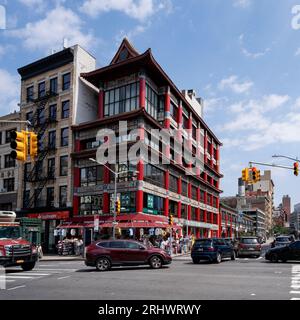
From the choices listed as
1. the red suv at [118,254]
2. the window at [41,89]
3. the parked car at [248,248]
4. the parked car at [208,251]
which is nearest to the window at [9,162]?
the window at [41,89]

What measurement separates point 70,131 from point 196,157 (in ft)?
71.8

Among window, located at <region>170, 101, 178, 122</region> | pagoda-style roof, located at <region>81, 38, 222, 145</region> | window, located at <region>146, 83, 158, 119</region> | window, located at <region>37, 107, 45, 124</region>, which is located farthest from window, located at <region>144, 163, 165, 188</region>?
window, located at <region>37, 107, 45, 124</region>

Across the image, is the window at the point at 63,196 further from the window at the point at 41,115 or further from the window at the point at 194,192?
the window at the point at 194,192

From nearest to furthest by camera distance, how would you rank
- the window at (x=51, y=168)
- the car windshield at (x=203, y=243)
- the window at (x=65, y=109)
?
the car windshield at (x=203, y=243)
the window at (x=65, y=109)
the window at (x=51, y=168)

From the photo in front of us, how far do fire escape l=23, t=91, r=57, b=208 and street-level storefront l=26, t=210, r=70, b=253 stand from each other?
9.80 ft

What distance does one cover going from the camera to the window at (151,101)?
44500 mm

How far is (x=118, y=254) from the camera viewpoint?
20.4 meters

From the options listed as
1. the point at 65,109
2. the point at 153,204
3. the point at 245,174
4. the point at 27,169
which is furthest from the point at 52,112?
the point at 245,174

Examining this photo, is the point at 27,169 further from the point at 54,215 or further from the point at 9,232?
the point at 9,232

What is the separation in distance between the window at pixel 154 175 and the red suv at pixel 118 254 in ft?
67.2

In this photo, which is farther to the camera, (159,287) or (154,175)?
(154,175)

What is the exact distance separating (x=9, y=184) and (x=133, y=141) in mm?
20843
